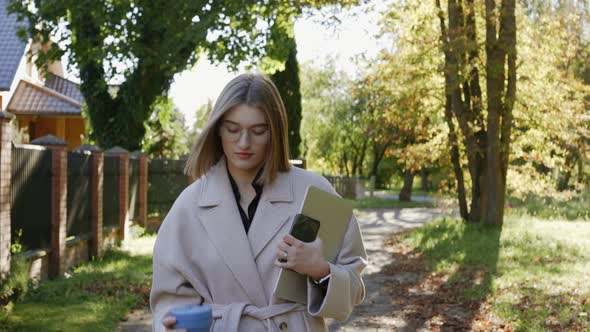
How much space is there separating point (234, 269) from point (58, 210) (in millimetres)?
9491

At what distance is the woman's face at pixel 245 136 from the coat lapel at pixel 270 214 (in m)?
0.12

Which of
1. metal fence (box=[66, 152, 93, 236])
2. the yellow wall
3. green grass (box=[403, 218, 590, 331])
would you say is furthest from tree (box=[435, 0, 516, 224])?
the yellow wall

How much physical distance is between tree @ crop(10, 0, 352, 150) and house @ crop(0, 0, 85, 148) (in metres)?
5.75

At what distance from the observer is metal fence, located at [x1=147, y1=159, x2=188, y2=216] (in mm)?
20531

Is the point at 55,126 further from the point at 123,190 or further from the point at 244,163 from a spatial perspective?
the point at 244,163

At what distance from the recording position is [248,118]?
2715 mm

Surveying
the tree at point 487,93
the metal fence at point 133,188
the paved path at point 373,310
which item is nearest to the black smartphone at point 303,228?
the paved path at point 373,310

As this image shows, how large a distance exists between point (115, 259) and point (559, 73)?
11.4 meters

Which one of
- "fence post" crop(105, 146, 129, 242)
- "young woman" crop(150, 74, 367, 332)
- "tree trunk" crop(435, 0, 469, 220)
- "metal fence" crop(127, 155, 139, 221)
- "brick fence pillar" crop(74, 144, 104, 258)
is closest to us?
"young woman" crop(150, 74, 367, 332)

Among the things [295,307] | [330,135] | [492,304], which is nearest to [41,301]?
[492,304]

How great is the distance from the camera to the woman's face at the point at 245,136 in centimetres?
272

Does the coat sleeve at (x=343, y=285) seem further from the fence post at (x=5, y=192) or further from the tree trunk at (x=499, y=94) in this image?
the tree trunk at (x=499, y=94)

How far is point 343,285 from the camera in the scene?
2648 millimetres

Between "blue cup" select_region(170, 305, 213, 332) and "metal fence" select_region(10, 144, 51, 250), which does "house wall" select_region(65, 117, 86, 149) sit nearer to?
"metal fence" select_region(10, 144, 51, 250)
